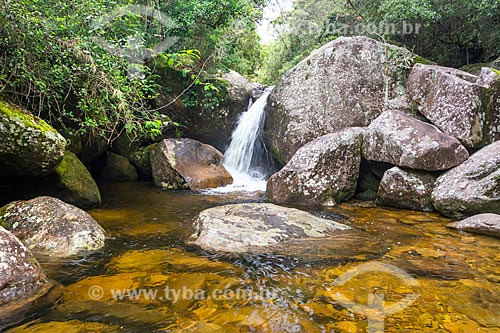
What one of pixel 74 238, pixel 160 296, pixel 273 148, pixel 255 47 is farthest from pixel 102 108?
pixel 255 47

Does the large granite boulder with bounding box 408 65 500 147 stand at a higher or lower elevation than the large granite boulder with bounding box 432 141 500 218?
higher

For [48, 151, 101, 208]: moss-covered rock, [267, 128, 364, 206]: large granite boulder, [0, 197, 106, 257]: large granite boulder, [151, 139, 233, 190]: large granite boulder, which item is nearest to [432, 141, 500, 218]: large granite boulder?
[267, 128, 364, 206]: large granite boulder

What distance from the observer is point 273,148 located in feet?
32.7

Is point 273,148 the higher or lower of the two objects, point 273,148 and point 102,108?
the lower

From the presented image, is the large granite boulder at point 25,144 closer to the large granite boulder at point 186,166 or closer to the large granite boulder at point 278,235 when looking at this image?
the large granite boulder at point 278,235

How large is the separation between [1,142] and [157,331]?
401cm

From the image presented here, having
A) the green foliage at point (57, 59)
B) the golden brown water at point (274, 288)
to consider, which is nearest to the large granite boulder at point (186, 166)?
the green foliage at point (57, 59)

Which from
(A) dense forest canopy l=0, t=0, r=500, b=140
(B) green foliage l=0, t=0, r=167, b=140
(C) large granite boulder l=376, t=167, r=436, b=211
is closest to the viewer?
(B) green foliage l=0, t=0, r=167, b=140

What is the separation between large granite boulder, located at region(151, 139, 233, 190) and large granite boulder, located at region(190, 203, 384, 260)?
A: 3.89 meters

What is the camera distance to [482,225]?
488 centimetres

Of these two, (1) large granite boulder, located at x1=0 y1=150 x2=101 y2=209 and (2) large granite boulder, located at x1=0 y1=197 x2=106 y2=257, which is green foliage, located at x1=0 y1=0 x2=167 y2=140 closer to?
(1) large granite boulder, located at x1=0 y1=150 x2=101 y2=209

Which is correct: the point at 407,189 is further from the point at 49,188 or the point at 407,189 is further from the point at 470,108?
the point at 49,188

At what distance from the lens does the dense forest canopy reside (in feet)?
16.3

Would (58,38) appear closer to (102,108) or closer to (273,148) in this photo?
(102,108)
